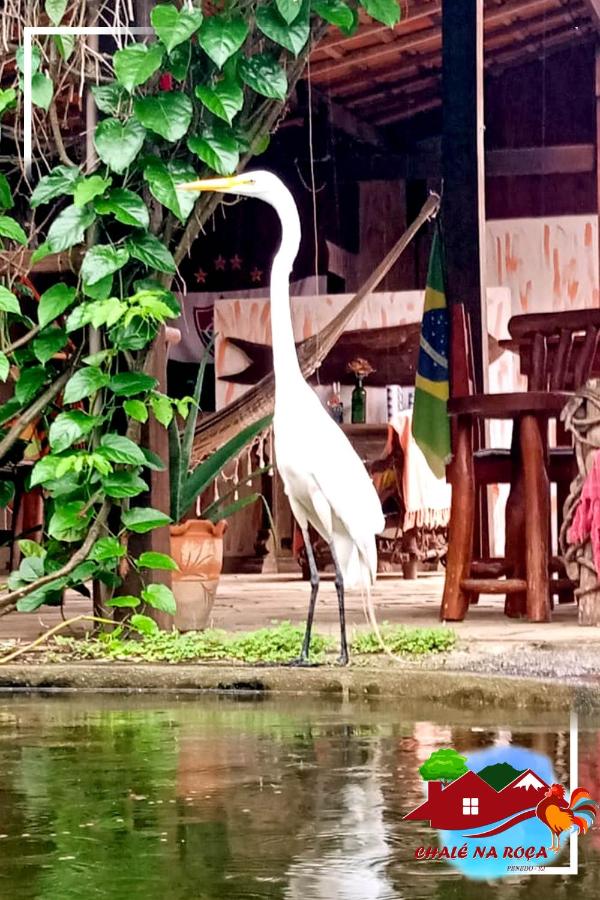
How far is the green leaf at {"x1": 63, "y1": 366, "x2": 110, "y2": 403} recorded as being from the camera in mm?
3857

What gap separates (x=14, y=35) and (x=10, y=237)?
0.65 meters

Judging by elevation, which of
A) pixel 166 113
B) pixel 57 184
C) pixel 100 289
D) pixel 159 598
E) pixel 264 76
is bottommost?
pixel 159 598

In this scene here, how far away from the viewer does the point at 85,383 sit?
152 inches

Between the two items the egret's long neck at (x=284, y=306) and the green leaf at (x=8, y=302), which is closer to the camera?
the egret's long neck at (x=284, y=306)

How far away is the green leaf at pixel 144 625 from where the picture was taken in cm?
387

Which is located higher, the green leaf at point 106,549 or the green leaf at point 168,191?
the green leaf at point 168,191

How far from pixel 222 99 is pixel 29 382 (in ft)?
2.74

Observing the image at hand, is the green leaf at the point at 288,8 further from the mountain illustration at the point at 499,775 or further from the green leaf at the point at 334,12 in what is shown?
the mountain illustration at the point at 499,775

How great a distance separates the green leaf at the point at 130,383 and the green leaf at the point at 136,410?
0.02 meters

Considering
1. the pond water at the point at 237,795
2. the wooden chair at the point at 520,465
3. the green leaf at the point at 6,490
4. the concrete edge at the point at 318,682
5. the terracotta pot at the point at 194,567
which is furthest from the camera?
the wooden chair at the point at 520,465

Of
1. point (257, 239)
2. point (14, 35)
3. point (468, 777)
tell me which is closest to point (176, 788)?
point (468, 777)

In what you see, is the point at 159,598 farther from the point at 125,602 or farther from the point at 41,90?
the point at 41,90

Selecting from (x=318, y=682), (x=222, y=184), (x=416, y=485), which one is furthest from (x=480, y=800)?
(x=416, y=485)

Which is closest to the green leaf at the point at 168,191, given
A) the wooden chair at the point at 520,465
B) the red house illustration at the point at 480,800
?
the wooden chair at the point at 520,465
